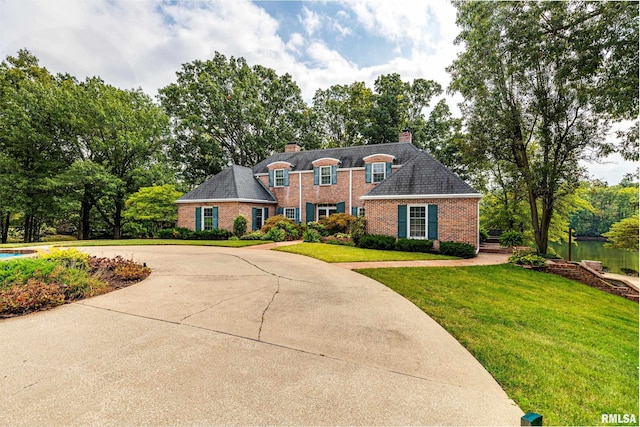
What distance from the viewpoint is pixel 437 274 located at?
27.2 feet

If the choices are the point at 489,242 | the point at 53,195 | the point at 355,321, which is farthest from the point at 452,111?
the point at 53,195

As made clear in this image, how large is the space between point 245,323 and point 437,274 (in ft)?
20.3

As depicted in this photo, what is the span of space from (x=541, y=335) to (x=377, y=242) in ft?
29.3

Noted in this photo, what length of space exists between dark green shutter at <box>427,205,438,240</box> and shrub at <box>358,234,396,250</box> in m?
1.90

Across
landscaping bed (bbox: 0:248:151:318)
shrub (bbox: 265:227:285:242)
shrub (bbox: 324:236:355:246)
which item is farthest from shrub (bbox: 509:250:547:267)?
landscaping bed (bbox: 0:248:151:318)

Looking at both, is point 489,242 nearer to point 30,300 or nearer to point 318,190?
point 318,190

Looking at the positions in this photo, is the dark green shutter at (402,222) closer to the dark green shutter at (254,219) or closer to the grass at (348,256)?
the grass at (348,256)

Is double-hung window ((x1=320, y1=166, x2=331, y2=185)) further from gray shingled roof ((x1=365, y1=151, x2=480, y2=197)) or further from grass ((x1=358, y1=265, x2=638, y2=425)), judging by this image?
grass ((x1=358, y1=265, x2=638, y2=425))

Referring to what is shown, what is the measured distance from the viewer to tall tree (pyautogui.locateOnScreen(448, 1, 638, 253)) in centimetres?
723

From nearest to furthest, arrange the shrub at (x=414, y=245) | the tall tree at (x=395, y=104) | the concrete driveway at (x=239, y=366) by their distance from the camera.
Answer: the concrete driveway at (x=239, y=366), the shrub at (x=414, y=245), the tall tree at (x=395, y=104)

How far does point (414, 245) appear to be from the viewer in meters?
12.7

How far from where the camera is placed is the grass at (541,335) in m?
2.77

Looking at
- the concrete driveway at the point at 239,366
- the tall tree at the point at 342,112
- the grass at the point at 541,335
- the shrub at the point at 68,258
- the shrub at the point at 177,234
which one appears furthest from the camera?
the tall tree at the point at 342,112

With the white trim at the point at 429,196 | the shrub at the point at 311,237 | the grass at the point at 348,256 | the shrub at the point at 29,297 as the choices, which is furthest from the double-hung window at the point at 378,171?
the shrub at the point at 29,297
